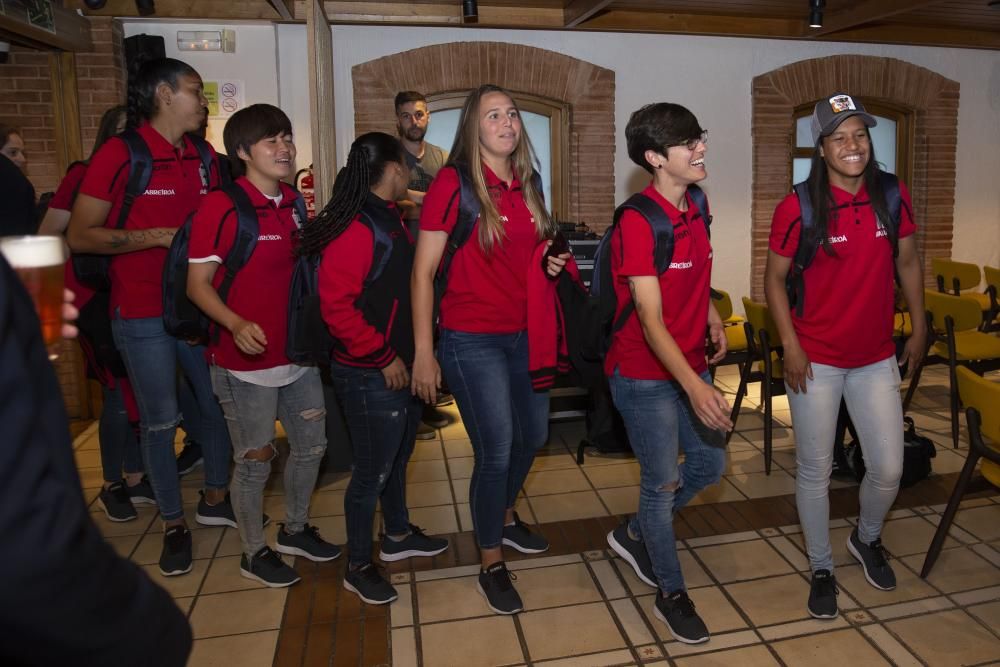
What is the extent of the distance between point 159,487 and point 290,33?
146 inches

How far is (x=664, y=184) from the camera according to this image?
2395 millimetres

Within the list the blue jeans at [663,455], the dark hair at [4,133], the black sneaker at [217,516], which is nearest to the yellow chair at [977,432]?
the blue jeans at [663,455]

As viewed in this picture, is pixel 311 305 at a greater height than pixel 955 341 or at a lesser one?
greater

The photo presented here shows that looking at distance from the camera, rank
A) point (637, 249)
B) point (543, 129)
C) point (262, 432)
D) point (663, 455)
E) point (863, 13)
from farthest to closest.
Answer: point (543, 129), point (863, 13), point (262, 432), point (663, 455), point (637, 249)

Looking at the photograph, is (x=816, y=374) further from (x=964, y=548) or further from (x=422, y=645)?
(x=422, y=645)

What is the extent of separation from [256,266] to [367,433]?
2.20ft

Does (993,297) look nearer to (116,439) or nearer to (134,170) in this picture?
(134,170)

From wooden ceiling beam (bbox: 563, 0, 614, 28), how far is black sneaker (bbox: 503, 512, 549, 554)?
3.50m

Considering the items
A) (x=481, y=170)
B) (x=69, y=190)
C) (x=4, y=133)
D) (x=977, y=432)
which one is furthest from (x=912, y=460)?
(x=4, y=133)

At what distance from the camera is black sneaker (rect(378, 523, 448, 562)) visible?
10.2ft

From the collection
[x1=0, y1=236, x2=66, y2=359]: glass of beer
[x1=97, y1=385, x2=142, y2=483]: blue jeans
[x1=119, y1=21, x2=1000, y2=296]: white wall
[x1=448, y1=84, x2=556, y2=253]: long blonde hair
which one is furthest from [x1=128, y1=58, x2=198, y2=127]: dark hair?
[x1=119, y1=21, x2=1000, y2=296]: white wall

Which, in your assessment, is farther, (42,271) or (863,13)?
(863,13)

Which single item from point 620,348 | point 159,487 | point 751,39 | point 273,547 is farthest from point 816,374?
point 751,39

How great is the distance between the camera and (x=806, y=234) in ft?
8.33
